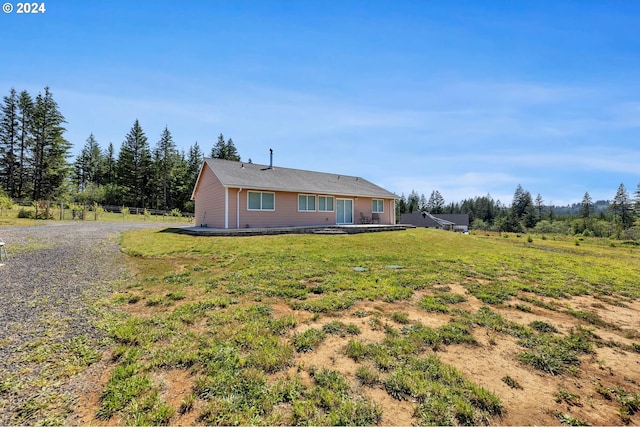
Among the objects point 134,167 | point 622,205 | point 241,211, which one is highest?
point 134,167

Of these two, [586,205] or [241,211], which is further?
[586,205]

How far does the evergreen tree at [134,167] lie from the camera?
40.3m

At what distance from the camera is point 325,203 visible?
1834 centimetres

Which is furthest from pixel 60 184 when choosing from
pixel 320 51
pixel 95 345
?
pixel 95 345

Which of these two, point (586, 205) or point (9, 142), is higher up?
point (9, 142)

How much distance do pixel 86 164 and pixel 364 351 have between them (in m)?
59.6

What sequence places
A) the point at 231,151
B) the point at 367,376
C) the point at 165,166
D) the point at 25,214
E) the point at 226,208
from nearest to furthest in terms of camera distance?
the point at 367,376 < the point at 226,208 < the point at 25,214 < the point at 165,166 < the point at 231,151

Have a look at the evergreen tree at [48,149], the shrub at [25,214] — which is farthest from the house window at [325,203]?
the evergreen tree at [48,149]

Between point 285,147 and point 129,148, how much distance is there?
33402 mm

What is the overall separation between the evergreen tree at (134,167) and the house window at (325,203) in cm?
3534

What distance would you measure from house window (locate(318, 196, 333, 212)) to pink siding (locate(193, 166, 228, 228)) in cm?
611

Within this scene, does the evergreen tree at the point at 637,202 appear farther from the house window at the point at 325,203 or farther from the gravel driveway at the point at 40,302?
the gravel driveway at the point at 40,302

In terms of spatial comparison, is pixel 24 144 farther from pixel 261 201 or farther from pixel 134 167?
pixel 261 201

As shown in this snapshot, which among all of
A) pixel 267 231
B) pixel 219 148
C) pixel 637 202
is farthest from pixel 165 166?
pixel 637 202
